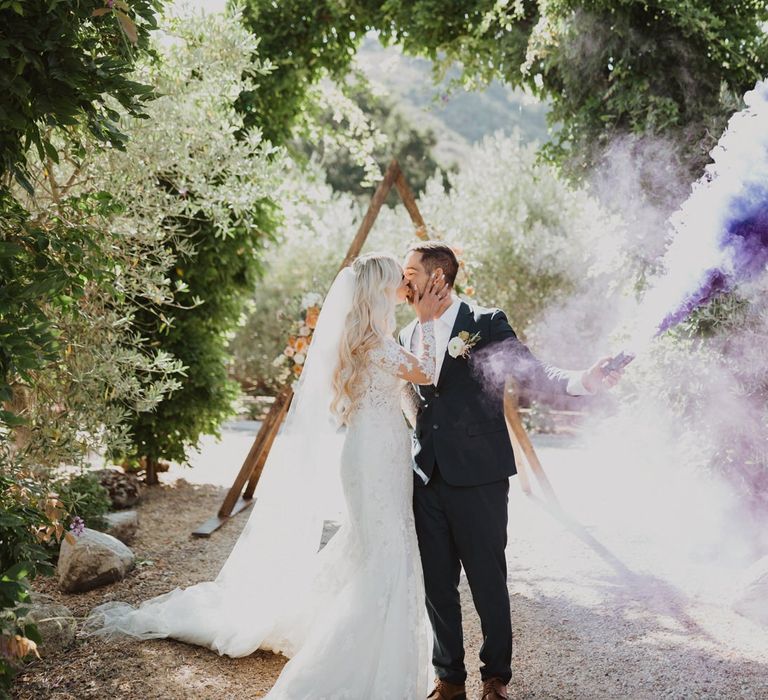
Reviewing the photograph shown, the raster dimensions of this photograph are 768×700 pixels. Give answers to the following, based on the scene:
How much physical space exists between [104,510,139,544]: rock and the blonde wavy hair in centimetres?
312

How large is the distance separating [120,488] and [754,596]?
18.0ft

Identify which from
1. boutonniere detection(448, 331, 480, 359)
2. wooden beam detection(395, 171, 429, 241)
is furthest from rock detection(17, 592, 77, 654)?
wooden beam detection(395, 171, 429, 241)

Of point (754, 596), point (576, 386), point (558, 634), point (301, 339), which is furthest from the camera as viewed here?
point (301, 339)

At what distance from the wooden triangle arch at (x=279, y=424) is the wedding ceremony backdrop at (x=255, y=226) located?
0.03m

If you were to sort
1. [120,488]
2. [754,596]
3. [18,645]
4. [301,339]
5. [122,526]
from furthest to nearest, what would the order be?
[120,488]
[301,339]
[122,526]
[754,596]
[18,645]

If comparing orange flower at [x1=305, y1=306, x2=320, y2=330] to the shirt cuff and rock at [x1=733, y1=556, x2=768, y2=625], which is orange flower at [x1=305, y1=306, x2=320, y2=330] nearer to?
the shirt cuff

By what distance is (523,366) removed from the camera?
12.0 feet

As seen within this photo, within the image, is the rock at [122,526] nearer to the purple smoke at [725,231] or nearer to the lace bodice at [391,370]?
the lace bodice at [391,370]

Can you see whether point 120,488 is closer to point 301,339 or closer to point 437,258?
point 301,339

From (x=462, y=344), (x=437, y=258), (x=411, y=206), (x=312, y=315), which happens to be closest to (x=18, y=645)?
(x=462, y=344)

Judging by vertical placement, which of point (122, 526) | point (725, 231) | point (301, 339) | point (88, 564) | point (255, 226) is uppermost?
point (725, 231)

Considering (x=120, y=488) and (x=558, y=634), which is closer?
(x=558, y=634)

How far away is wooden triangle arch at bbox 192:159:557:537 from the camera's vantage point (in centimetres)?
682

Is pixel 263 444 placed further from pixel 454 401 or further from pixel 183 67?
pixel 454 401
